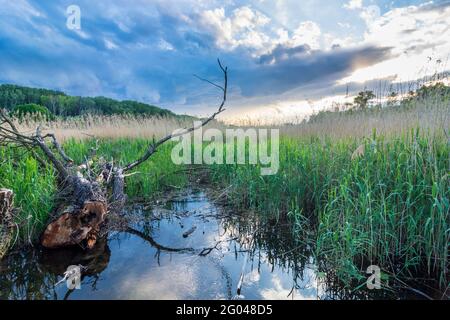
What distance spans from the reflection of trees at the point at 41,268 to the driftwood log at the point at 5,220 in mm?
129

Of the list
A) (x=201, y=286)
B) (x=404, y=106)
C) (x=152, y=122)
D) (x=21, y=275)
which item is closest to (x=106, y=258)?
(x=21, y=275)

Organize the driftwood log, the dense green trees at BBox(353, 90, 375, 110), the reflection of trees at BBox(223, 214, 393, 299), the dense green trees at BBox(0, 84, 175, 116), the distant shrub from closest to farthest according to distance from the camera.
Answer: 1. the reflection of trees at BBox(223, 214, 393, 299)
2. the driftwood log
3. the dense green trees at BBox(353, 90, 375, 110)
4. the distant shrub
5. the dense green trees at BBox(0, 84, 175, 116)

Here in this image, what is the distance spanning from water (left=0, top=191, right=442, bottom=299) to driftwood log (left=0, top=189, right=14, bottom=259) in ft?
0.44

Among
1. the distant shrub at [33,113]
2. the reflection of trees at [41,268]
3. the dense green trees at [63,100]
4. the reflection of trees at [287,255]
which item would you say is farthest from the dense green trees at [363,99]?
the dense green trees at [63,100]

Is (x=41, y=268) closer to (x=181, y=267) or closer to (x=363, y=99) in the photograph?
(x=181, y=267)

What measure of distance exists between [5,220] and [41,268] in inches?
26.6

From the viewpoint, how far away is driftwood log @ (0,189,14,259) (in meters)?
2.74

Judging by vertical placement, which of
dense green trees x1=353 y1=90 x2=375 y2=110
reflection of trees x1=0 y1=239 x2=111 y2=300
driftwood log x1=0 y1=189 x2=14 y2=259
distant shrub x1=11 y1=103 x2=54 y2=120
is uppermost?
distant shrub x1=11 y1=103 x2=54 y2=120

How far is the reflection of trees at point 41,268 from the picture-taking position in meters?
2.23

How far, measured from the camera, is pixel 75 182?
3.47m

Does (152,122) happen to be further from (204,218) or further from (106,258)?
(106,258)

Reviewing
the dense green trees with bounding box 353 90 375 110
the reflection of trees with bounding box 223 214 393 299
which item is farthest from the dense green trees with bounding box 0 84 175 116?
the reflection of trees with bounding box 223 214 393 299

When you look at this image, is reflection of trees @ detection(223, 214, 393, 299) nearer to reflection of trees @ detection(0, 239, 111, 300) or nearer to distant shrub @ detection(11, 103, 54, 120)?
reflection of trees @ detection(0, 239, 111, 300)

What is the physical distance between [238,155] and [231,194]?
1.75m
